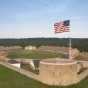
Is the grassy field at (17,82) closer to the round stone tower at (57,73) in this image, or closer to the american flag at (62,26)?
the round stone tower at (57,73)

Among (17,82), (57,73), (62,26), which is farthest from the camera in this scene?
(62,26)

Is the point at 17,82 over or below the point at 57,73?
below

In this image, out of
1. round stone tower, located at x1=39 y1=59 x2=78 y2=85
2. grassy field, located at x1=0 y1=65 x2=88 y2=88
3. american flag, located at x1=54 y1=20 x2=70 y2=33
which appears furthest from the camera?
american flag, located at x1=54 y1=20 x2=70 y2=33

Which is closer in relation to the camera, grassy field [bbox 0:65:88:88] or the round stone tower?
grassy field [bbox 0:65:88:88]

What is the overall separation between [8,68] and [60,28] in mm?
6583

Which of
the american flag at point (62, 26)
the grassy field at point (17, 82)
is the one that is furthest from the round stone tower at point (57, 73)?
the american flag at point (62, 26)

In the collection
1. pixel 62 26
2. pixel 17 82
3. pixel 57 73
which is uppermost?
pixel 62 26

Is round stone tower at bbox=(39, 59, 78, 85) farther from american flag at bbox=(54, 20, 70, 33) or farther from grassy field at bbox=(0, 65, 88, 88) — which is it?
american flag at bbox=(54, 20, 70, 33)

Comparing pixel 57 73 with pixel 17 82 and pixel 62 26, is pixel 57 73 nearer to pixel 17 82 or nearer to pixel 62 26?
pixel 17 82

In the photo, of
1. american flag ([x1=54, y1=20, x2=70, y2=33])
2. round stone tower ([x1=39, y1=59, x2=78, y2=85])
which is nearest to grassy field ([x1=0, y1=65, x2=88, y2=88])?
round stone tower ([x1=39, y1=59, x2=78, y2=85])

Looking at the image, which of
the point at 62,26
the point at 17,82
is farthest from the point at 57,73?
the point at 62,26

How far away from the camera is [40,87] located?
779 inches

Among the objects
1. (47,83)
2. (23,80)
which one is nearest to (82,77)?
(47,83)

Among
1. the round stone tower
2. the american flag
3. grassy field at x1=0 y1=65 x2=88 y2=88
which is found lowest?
grassy field at x1=0 y1=65 x2=88 y2=88
